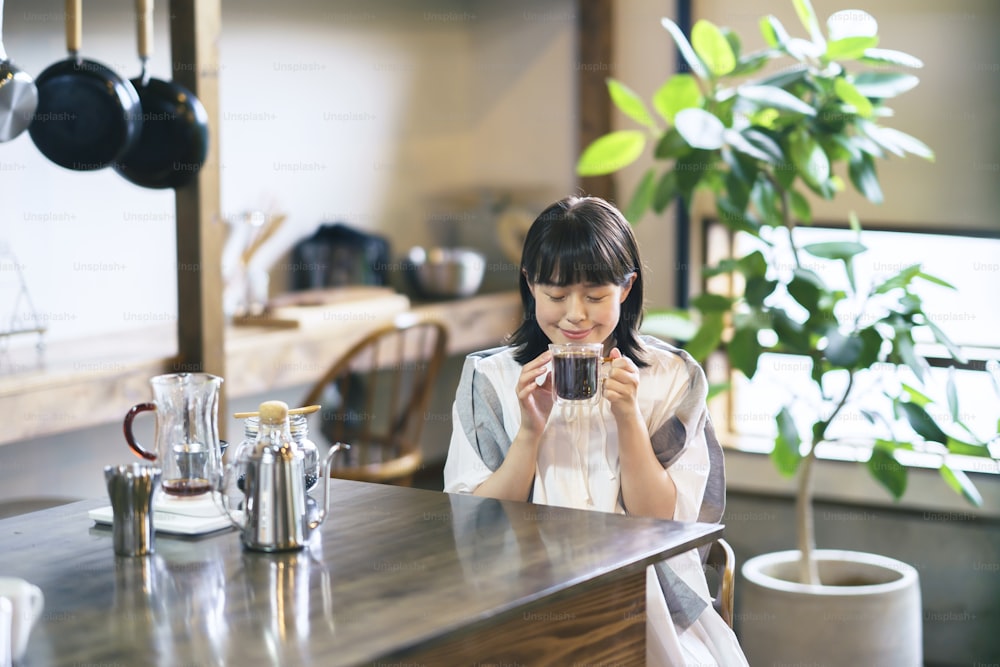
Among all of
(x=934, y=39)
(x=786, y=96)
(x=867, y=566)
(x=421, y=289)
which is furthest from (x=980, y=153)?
(x=421, y=289)

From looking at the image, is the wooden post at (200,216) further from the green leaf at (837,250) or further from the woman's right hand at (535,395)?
the green leaf at (837,250)

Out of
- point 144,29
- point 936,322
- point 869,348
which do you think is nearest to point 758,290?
point 869,348

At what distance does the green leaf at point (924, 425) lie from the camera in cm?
322

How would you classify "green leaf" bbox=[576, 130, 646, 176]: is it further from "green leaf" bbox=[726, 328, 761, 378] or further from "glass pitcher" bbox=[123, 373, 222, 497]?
"glass pitcher" bbox=[123, 373, 222, 497]

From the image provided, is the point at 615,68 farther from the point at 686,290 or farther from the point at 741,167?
the point at 741,167

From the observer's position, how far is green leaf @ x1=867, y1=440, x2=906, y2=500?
3.33 m

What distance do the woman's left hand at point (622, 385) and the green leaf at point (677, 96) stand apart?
58.4 inches

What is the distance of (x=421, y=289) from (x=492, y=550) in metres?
2.94

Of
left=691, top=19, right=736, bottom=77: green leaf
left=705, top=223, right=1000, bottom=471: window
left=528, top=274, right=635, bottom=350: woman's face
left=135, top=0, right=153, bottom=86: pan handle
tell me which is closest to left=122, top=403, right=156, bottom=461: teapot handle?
left=528, top=274, right=635, bottom=350: woman's face

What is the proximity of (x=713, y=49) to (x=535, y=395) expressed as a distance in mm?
1431

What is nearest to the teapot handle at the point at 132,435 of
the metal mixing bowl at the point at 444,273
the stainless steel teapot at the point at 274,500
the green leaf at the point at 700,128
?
the stainless steel teapot at the point at 274,500

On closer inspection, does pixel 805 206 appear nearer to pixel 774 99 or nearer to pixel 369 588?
pixel 774 99

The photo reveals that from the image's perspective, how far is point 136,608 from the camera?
1551mm

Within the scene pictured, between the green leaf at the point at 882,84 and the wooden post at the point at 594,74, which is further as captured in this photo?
the wooden post at the point at 594,74
